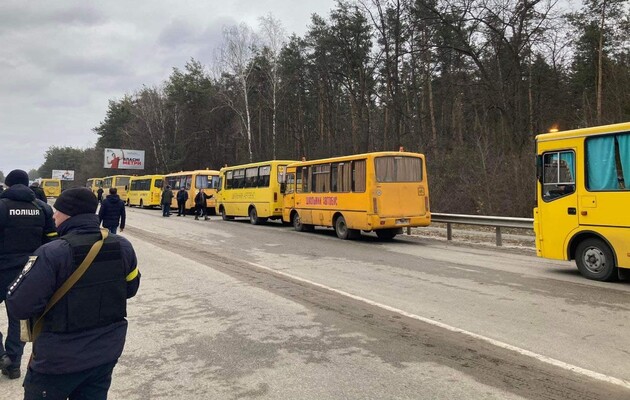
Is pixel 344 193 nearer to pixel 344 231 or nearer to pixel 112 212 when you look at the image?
pixel 344 231

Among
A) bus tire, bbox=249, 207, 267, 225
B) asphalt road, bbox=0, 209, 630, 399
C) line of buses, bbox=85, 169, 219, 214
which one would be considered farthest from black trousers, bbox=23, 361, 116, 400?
line of buses, bbox=85, 169, 219, 214

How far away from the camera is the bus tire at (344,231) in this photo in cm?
1562

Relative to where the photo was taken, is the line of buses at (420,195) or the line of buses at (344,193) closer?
the line of buses at (420,195)

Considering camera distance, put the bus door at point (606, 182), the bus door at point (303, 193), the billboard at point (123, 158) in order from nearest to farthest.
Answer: the bus door at point (606, 182) → the bus door at point (303, 193) → the billboard at point (123, 158)

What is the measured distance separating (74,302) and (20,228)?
2.42 meters

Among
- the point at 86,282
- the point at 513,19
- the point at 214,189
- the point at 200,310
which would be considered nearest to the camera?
the point at 86,282

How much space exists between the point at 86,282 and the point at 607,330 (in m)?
5.79

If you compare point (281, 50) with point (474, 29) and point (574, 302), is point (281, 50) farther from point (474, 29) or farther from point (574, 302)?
point (574, 302)

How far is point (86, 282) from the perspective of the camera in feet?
Result: 8.25

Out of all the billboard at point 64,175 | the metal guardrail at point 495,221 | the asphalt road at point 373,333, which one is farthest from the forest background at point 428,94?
the billboard at point 64,175

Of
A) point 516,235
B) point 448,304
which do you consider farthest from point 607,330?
point 516,235

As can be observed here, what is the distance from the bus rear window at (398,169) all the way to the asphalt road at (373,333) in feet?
13.9

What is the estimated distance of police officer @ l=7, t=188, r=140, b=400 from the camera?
2434mm

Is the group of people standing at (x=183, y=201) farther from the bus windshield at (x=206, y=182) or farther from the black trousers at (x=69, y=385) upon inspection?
the black trousers at (x=69, y=385)
